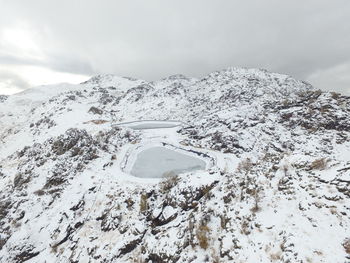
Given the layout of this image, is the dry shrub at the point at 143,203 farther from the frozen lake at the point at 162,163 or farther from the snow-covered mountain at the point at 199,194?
the frozen lake at the point at 162,163

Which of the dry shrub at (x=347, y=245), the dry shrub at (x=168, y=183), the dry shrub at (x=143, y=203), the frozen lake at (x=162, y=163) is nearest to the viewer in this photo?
the dry shrub at (x=347, y=245)

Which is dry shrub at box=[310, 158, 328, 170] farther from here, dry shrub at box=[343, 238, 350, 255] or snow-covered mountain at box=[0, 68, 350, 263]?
dry shrub at box=[343, 238, 350, 255]

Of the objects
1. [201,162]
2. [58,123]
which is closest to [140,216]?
[201,162]

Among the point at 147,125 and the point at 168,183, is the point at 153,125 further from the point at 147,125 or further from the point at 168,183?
the point at 168,183

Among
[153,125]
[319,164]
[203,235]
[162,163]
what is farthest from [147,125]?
[319,164]

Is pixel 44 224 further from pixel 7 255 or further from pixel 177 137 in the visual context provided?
pixel 177 137

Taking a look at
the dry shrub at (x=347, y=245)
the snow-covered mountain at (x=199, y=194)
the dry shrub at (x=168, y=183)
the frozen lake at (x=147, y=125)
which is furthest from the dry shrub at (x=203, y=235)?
the frozen lake at (x=147, y=125)
